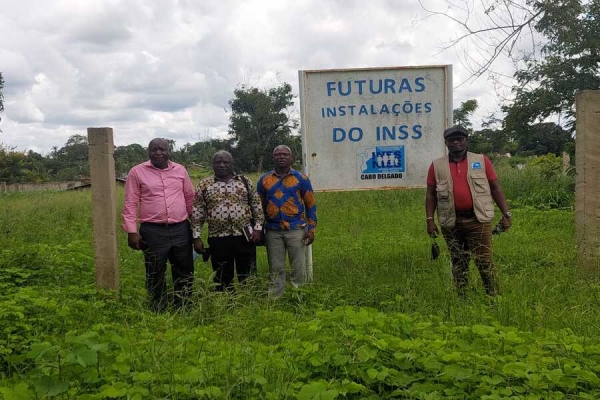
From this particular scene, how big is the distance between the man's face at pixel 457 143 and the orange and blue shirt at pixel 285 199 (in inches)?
55.1

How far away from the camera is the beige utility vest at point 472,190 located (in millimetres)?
5129

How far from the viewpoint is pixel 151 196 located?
512 cm

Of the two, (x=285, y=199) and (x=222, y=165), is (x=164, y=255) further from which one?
(x=285, y=199)

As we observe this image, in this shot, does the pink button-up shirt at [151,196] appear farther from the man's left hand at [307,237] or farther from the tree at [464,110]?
the tree at [464,110]

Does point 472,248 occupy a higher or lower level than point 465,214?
lower

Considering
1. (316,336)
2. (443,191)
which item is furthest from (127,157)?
(316,336)

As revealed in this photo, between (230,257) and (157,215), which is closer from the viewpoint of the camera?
(157,215)

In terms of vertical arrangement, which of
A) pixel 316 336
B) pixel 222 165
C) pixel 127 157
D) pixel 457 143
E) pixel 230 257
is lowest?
pixel 316 336

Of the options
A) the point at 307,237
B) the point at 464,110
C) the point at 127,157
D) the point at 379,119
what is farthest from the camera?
the point at 127,157

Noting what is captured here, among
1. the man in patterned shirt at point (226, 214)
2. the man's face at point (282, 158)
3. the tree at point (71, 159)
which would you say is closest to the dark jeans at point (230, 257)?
the man in patterned shirt at point (226, 214)

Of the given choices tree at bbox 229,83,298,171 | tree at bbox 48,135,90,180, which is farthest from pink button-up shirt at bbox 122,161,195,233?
tree at bbox 48,135,90,180

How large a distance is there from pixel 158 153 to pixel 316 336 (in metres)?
2.60

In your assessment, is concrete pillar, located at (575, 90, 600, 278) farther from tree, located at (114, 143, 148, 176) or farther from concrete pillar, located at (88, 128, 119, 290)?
tree, located at (114, 143, 148, 176)

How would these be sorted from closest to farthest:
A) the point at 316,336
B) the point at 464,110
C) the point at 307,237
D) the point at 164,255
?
1. the point at 316,336
2. the point at 164,255
3. the point at 307,237
4. the point at 464,110
